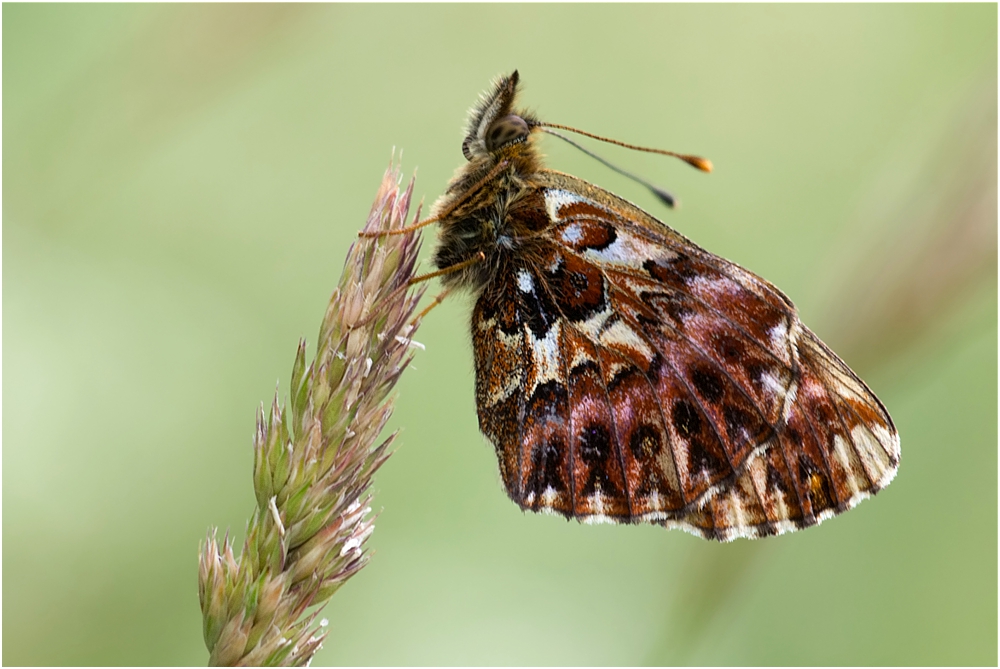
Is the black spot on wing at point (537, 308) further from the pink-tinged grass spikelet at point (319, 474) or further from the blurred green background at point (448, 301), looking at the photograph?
the pink-tinged grass spikelet at point (319, 474)

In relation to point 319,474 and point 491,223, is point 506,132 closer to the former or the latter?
point 491,223

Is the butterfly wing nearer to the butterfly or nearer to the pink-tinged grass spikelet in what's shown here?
the butterfly

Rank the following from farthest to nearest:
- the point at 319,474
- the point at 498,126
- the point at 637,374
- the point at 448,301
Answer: the point at 448,301
the point at 498,126
the point at 637,374
the point at 319,474

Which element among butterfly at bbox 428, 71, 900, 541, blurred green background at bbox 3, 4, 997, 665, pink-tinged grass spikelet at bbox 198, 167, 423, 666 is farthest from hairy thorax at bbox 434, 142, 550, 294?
pink-tinged grass spikelet at bbox 198, 167, 423, 666

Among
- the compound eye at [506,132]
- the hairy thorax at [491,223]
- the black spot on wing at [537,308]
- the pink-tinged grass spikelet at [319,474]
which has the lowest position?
the pink-tinged grass spikelet at [319,474]

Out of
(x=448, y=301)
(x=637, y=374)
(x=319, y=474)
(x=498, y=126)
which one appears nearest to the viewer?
(x=319, y=474)

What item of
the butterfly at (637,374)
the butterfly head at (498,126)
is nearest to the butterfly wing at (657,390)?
the butterfly at (637,374)

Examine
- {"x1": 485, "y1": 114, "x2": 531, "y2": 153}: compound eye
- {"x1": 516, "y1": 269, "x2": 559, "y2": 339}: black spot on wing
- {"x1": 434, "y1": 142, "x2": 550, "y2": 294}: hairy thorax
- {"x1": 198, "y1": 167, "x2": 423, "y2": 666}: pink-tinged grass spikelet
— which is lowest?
{"x1": 198, "y1": 167, "x2": 423, "y2": 666}: pink-tinged grass spikelet

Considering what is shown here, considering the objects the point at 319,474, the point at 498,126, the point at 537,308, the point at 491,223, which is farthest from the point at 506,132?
the point at 319,474
